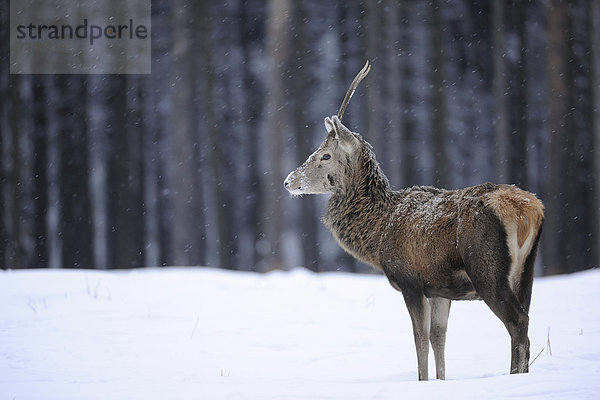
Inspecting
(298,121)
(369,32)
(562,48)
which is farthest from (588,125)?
(298,121)

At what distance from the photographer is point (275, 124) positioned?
1375cm

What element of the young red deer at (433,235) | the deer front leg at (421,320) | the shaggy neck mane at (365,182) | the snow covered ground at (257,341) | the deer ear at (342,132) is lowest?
the snow covered ground at (257,341)

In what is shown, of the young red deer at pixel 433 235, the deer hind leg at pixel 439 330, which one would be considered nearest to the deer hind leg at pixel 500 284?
the young red deer at pixel 433 235

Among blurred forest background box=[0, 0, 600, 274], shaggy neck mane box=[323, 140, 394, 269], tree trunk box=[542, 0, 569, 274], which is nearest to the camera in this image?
shaggy neck mane box=[323, 140, 394, 269]

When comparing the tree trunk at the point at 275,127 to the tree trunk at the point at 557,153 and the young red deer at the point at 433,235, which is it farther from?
the young red deer at the point at 433,235

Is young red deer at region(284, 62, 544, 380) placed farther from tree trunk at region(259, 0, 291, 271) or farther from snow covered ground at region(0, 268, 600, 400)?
tree trunk at region(259, 0, 291, 271)

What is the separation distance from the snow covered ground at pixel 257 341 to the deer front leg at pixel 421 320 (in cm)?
37

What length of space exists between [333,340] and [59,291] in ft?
14.1

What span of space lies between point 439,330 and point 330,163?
74.1 inches

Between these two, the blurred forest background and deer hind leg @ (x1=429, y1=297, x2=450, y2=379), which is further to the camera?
the blurred forest background

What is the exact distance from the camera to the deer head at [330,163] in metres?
6.33

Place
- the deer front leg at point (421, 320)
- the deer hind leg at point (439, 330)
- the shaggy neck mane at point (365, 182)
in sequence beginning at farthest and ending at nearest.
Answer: the shaggy neck mane at point (365, 182)
the deer hind leg at point (439, 330)
the deer front leg at point (421, 320)

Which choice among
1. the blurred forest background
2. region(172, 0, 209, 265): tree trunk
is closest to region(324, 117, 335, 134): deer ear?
the blurred forest background

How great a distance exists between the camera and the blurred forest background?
45.0 feet
